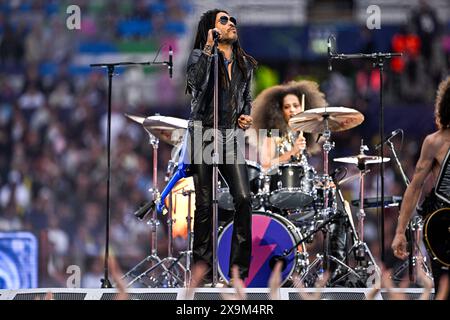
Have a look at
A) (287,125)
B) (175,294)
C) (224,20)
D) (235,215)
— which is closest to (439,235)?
(175,294)

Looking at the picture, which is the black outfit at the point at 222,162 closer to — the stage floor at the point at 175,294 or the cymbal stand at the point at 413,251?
the stage floor at the point at 175,294

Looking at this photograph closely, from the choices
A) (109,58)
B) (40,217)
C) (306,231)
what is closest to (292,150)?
(306,231)

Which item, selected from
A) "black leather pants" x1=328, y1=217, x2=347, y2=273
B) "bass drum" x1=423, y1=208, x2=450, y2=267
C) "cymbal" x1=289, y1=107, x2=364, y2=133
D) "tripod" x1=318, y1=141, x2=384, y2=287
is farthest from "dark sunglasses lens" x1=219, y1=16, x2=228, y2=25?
"black leather pants" x1=328, y1=217, x2=347, y2=273

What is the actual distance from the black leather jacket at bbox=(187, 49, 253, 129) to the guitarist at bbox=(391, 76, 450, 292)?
1.65 metres

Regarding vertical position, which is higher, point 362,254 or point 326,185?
point 326,185

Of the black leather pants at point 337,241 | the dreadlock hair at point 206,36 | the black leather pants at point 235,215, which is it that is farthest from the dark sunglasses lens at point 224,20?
the black leather pants at point 337,241

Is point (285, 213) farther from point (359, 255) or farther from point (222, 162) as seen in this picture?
point (222, 162)

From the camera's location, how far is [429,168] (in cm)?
573

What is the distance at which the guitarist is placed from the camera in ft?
18.4

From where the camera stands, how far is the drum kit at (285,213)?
807 cm

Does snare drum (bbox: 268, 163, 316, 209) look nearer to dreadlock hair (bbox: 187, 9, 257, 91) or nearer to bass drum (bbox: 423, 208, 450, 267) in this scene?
dreadlock hair (bbox: 187, 9, 257, 91)

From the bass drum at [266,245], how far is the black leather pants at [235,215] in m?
0.85

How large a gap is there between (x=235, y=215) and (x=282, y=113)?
90.7 inches

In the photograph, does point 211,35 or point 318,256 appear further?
point 318,256
